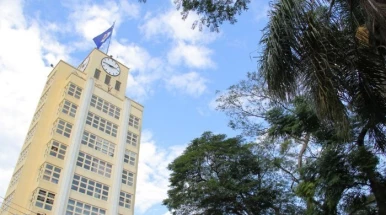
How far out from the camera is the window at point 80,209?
96.2 ft

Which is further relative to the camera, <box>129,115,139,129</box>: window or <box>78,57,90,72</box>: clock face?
<box>78,57,90,72</box>: clock face

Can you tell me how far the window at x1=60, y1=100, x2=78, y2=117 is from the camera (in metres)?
33.3

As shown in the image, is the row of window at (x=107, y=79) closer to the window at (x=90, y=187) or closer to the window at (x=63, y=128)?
the window at (x=63, y=128)

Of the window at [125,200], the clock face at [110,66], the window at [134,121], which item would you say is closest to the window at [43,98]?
the clock face at [110,66]

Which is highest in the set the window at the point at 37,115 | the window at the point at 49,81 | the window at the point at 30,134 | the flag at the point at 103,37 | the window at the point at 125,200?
the flag at the point at 103,37

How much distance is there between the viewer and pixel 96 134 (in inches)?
1352

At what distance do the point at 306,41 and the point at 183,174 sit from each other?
48.4 ft

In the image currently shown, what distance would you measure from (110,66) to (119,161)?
10.6 meters

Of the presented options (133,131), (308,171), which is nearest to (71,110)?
(133,131)

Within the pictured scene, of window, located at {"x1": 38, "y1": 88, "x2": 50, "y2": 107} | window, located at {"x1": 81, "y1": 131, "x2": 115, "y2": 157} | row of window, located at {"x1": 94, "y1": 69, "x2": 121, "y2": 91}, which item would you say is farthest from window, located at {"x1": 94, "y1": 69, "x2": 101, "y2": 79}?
window, located at {"x1": 81, "y1": 131, "x2": 115, "y2": 157}

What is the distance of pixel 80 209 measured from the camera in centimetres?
2981

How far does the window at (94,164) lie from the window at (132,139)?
3701 mm

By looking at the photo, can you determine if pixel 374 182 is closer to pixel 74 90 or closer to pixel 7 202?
pixel 7 202

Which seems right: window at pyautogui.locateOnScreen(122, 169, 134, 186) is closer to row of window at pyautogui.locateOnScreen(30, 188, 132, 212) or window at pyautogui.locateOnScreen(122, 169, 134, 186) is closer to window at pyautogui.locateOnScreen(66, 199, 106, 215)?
row of window at pyautogui.locateOnScreen(30, 188, 132, 212)
